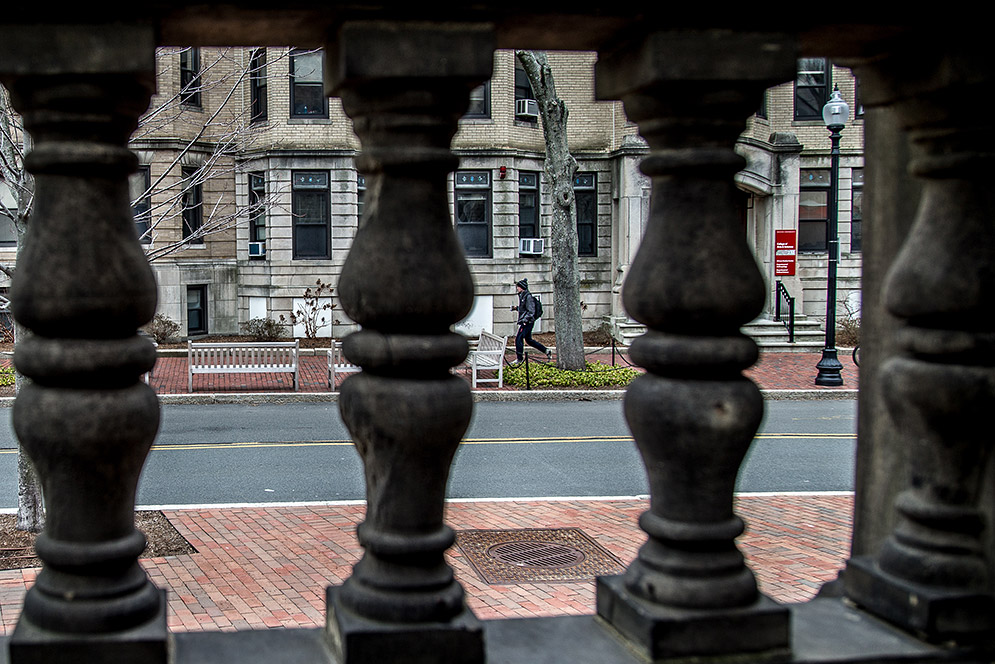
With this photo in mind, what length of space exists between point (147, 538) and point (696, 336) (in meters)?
7.94

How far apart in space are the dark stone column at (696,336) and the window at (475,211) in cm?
3024

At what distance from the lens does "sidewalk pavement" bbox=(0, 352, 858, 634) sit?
7.29 metres

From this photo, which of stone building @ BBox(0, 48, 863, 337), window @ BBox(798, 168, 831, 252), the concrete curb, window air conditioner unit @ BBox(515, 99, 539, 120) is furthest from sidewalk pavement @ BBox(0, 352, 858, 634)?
window @ BBox(798, 168, 831, 252)

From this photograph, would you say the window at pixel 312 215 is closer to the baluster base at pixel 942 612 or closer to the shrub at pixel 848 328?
the shrub at pixel 848 328

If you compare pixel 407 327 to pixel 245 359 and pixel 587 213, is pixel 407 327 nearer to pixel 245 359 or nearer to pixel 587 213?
pixel 245 359

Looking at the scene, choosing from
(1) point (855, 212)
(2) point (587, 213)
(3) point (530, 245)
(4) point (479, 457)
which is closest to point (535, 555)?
(4) point (479, 457)

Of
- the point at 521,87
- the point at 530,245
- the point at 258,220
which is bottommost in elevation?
the point at 530,245

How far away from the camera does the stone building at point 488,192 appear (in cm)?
3136

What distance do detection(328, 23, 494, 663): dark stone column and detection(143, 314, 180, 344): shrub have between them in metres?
28.5

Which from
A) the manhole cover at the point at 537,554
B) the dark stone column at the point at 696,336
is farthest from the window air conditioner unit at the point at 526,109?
the dark stone column at the point at 696,336

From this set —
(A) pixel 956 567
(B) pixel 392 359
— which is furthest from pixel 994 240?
(B) pixel 392 359

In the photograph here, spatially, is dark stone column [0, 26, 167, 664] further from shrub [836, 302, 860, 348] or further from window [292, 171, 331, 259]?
shrub [836, 302, 860, 348]

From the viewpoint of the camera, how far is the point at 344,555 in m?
8.58

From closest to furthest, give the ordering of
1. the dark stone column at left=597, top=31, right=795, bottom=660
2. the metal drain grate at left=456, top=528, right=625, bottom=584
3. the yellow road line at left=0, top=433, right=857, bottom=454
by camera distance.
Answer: the dark stone column at left=597, top=31, right=795, bottom=660, the metal drain grate at left=456, top=528, right=625, bottom=584, the yellow road line at left=0, top=433, right=857, bottom=454
